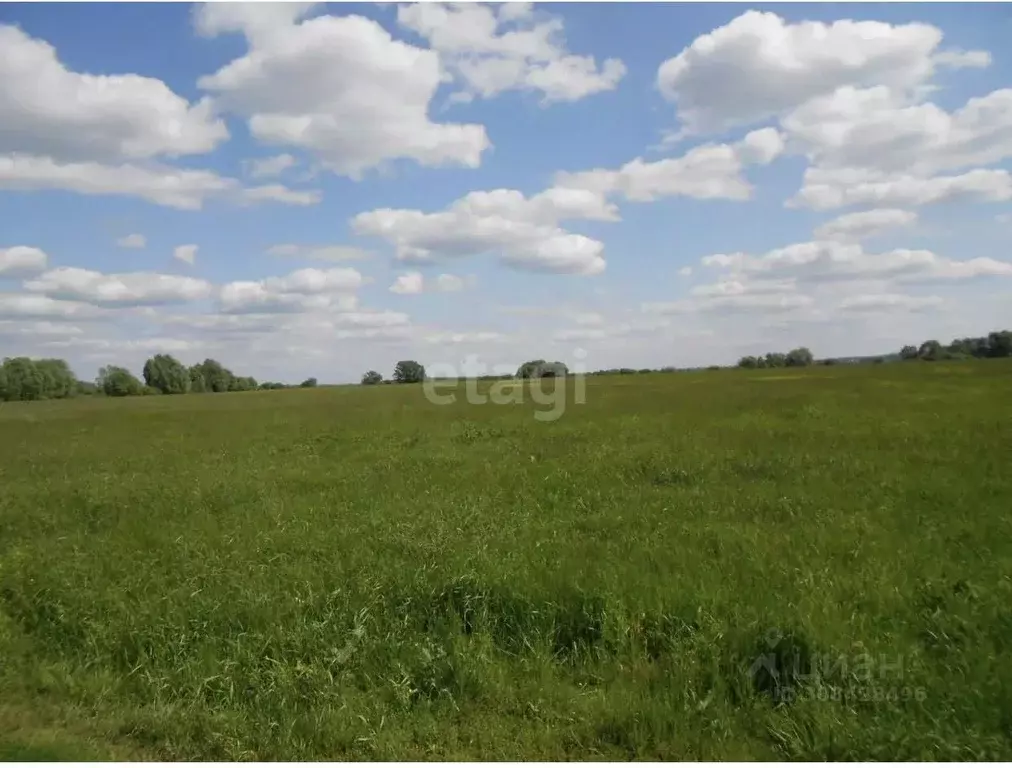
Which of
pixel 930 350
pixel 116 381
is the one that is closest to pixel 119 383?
pixel 116 381

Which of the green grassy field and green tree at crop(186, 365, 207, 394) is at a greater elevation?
green tree at crop(186, 365, 207, 394)

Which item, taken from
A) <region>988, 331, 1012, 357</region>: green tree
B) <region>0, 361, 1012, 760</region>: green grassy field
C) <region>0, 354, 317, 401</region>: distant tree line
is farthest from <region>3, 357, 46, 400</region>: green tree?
<region>988, 331, 1012, 357</region>: green tree

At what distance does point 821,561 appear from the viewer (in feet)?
25.4

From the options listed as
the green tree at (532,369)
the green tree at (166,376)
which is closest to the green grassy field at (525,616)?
the green tree at (532,369)

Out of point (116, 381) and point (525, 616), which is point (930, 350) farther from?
point (116, 381)

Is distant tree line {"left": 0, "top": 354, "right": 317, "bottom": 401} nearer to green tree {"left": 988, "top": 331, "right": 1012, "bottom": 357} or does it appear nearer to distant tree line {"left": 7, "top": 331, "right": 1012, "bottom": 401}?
distant tree line {"left": 7, "top": 331, "right": 1012, "bottom": 401}

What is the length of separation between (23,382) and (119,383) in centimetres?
1693

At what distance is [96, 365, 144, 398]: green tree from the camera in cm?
11881

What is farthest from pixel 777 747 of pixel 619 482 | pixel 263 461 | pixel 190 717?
pixel 263 461

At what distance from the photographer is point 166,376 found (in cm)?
12962

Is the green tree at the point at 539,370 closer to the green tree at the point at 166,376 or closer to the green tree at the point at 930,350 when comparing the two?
the green tree at the point at 930,350

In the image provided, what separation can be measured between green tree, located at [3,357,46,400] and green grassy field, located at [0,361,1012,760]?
108948mm

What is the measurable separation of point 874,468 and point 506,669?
10847 mm

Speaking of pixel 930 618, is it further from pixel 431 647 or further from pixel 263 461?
pixel 263 461
